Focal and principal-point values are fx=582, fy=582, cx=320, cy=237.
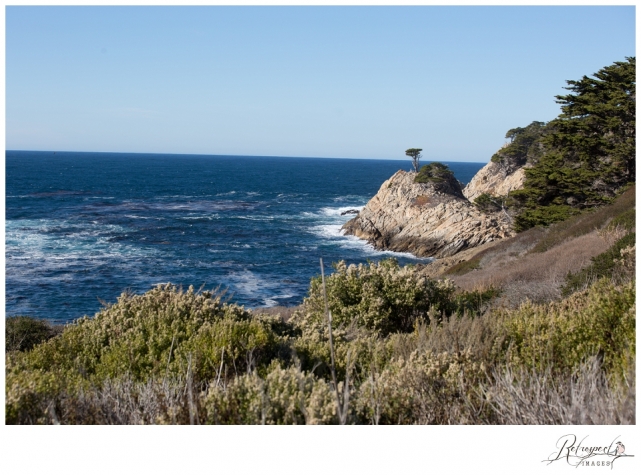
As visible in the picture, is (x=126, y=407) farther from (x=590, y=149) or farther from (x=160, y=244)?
(x=160, y=244)

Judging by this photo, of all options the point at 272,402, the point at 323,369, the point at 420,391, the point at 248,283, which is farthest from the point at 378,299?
the point at 248,283

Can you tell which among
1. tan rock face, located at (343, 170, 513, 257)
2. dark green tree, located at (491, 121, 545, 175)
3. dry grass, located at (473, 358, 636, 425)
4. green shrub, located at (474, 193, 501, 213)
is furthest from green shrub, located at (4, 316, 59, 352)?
dark green tree, located at (491, 121, 545, 175)

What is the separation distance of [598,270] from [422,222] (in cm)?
3578

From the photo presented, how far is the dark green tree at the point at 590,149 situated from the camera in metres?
30.0

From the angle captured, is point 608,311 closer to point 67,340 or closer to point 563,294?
point 563,294

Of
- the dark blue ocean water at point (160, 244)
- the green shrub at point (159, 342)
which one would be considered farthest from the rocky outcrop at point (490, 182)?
the green shrub at point (159, 342)

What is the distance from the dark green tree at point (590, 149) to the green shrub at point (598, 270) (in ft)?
61.8

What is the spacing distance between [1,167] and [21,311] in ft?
78.8

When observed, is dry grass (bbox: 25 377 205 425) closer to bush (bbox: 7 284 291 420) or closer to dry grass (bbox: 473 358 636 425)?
bush (bbox: 7 284 291 420)

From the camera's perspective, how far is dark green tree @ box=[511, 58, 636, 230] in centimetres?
3005

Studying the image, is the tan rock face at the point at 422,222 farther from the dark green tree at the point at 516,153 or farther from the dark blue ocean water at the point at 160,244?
the dark green tree at the point at 516,153

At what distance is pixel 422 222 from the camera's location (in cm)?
4822
